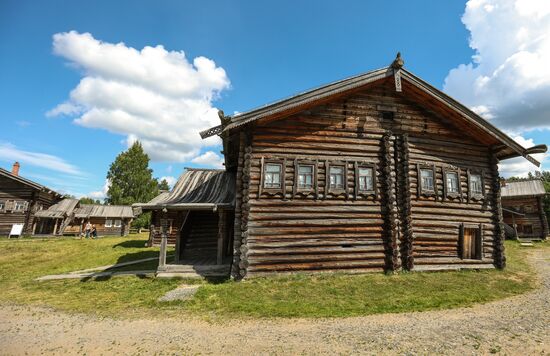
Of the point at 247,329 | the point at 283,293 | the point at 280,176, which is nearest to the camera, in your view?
the point at 247,329

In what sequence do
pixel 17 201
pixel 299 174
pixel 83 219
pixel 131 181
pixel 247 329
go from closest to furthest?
1. pixel 247 329
2. pixel 299 174
3. pixel 17 201
4. pixel 83 219
5. pixel 131 181

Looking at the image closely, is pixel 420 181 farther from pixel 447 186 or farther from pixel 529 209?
pixel 529 209

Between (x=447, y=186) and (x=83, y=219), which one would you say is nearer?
(x=447, y=186)

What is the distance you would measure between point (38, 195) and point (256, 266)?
29.4 meters

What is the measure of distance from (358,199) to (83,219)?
3874cm

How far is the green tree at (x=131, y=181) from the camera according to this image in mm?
48906

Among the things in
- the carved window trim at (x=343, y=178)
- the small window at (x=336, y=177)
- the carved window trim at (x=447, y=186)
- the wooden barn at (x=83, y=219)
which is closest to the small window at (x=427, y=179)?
the carved window trim at (x=447, y=186)

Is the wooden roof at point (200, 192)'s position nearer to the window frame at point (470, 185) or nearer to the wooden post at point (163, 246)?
the wooden post at point (163, 246)

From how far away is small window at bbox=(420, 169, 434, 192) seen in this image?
44.2 feet

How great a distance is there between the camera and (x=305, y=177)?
12422 millimetres

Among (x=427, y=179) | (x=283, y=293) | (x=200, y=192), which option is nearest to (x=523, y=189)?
(x=427, y=179)

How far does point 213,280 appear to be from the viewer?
1139 centimetres

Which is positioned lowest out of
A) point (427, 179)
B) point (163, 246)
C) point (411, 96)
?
point (163, 246)

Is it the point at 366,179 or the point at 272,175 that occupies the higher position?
the point at 366,179
